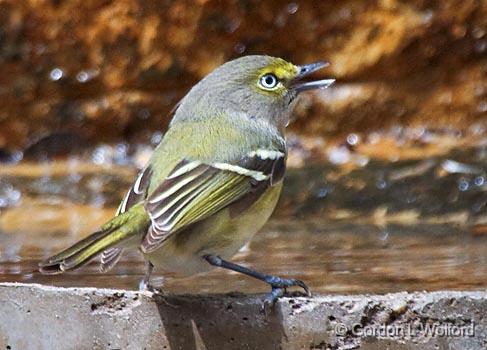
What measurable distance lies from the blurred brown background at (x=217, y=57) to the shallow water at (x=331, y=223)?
300 millimetres

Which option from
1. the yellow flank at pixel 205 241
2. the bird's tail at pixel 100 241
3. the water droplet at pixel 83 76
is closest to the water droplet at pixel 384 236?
the yellow flank at pixel 205 241

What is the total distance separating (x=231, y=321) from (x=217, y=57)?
167 inches

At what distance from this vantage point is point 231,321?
4227 millimetres

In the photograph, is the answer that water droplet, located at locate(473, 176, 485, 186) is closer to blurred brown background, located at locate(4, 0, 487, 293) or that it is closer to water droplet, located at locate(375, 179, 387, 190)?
blurred brown background, located at locate(4, 0, 487, 293)

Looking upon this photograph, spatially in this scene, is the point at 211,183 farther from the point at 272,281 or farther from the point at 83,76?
the point at 83,76

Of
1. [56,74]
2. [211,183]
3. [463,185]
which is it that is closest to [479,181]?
[463,185]

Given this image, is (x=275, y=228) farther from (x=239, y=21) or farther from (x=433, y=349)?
(x=433, y=349)

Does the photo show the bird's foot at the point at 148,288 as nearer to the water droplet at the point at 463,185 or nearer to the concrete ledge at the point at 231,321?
the concrete ledge at the point at 231,321

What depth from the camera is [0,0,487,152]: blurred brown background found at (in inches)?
324

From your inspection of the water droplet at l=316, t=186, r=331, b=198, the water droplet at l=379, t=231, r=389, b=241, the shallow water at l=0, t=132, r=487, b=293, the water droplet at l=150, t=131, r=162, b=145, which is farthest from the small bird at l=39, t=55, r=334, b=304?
the water droplet at l=150, t=131, r=162, b=145

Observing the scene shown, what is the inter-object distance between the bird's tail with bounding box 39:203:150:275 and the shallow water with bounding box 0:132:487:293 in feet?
1.96

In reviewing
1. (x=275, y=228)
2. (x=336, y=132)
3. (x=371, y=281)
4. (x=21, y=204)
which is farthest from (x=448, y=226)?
(x=21, y=204)

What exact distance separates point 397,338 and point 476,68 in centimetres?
454

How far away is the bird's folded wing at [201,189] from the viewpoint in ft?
14.4
